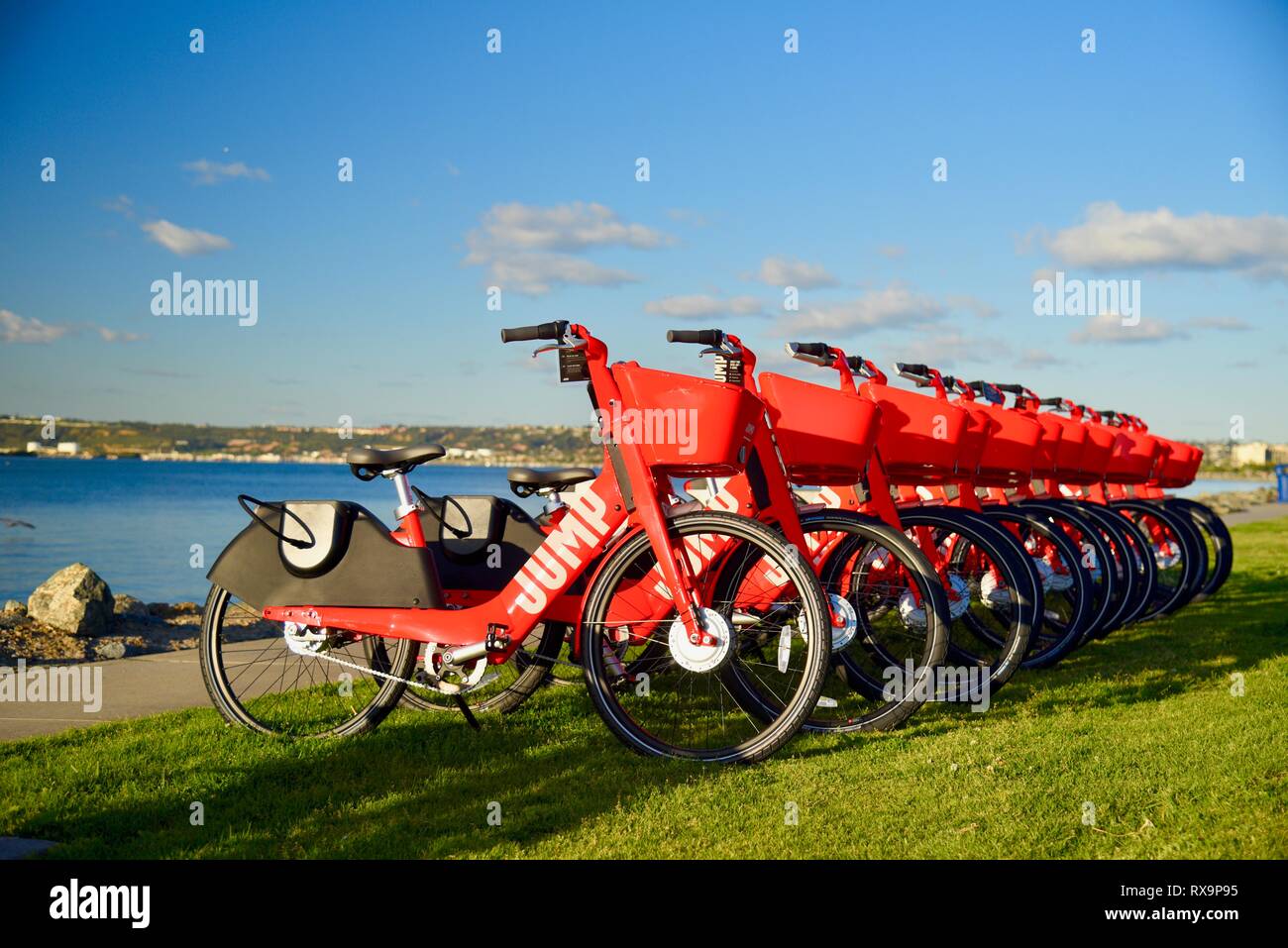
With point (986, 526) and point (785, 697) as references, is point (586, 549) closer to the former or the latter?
point (785, 697)

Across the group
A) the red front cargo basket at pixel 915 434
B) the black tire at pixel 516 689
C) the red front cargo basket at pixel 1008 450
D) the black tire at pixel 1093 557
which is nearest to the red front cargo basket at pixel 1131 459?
the black tire at pixel 1093 557

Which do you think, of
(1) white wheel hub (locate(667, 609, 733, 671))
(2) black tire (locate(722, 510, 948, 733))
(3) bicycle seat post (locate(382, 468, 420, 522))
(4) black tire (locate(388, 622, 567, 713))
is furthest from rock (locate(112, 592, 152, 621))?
(1) white wheel hub (locate(667, 609, 733, 671))

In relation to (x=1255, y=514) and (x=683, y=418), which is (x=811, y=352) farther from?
(x=1255, y=514)

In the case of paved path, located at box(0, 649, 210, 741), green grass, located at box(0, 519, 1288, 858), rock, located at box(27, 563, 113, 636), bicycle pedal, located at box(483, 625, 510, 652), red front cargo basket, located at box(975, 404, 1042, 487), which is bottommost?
green grass, located at box(0, 519, 1288, 858)

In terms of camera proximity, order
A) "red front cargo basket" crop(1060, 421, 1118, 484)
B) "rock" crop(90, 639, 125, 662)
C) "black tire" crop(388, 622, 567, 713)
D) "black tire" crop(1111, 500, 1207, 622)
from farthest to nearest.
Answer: "black tire" crop(1111, 500, 1207, 622)
"red front cargo basket" crop(1060, 421, 1118, 484)
"rock" crop(90, 639, 125, 662)
"black tire" crop(388, 622, 567, 713)

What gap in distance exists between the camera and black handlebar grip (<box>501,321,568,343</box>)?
4047 millimetres

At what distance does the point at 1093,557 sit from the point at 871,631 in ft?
8.22

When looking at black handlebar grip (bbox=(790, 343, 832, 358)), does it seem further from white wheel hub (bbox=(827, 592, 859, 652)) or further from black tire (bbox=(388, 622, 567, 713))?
black tire (bbox=(388, 622, 567, 713))

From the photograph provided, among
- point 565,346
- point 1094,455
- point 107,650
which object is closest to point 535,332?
point 565,346

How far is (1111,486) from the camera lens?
9578 mm

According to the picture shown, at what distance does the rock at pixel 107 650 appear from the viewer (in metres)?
6.49

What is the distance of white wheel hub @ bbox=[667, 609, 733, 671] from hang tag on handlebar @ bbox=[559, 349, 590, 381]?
983mm

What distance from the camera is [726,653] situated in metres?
3.87
